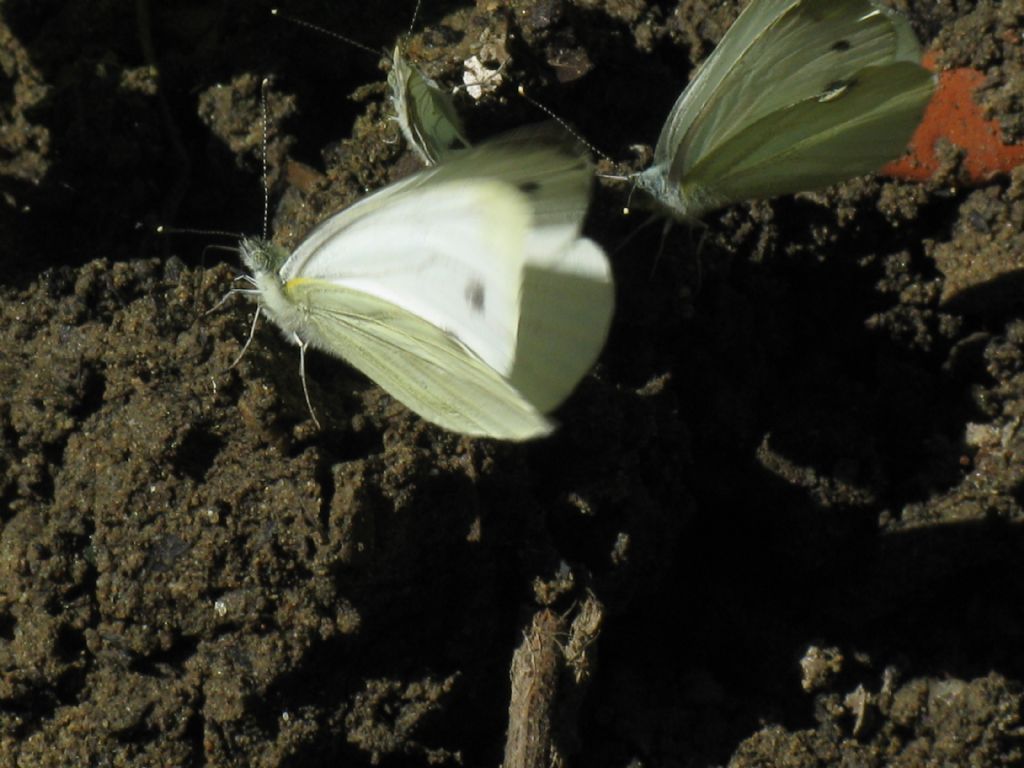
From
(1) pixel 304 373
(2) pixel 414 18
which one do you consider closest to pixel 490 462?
(1) pixel 304 373


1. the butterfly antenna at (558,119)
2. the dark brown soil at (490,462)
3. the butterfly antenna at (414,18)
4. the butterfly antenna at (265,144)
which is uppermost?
the butterfly antenna at (414,18)

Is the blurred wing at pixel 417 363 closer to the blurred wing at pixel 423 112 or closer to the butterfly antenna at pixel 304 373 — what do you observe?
the butterfly antenna at pixel 304 373

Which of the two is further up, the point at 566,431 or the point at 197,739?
the point at 566,431

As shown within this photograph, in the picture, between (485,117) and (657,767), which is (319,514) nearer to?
(657,767)

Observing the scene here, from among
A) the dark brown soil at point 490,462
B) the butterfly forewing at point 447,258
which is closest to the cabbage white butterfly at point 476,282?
the butterfly forewing at point 447,258

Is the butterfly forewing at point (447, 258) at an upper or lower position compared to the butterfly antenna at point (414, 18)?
lower

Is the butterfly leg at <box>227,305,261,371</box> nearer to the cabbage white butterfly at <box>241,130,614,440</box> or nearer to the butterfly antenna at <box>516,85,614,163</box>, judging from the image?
the cabbage white butterfly at <box>241,130,614,440</box>

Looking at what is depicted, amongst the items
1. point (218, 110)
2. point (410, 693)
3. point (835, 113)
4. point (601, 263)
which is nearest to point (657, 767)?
point (410, 693)
